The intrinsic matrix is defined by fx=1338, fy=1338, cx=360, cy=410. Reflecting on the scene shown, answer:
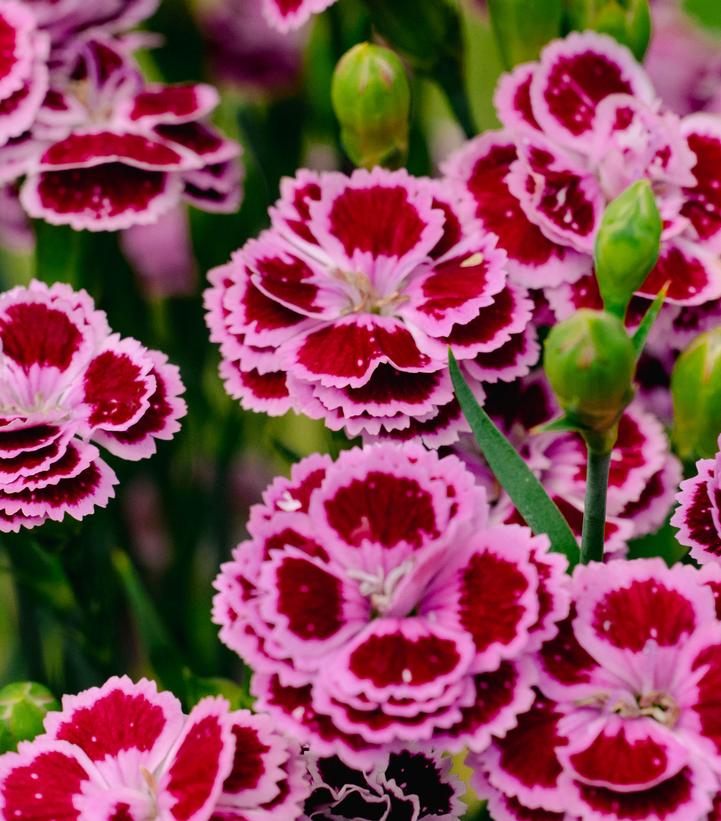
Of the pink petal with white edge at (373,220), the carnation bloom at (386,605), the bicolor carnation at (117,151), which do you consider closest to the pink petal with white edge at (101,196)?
the bicolor carnation at (117,151)

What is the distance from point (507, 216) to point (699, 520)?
19cm

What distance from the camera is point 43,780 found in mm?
477

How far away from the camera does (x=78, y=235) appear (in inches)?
28.4

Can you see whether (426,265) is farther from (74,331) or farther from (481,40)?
(481,40)

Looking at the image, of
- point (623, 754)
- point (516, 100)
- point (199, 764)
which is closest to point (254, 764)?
point (199, 764)

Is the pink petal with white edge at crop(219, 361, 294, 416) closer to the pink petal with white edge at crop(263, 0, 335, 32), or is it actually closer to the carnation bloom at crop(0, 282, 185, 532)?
the carnation bloom at crop(0, 282, 185, 532)

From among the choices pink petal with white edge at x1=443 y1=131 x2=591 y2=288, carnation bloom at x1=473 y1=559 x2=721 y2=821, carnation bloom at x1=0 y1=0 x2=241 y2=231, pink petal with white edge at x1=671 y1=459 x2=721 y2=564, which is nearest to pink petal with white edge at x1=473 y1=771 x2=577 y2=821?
carnation bloom at x1=473 y1=559 x2=721 y2=821

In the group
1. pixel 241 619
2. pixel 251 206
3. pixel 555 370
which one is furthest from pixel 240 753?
pixel 251 206

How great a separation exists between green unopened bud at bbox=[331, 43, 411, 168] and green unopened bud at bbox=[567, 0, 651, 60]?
0.11 m

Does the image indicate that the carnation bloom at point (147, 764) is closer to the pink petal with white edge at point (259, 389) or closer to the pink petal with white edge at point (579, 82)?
the pink petal with white edge at point (259, 389)

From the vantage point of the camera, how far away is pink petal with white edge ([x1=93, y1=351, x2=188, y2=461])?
55 centimetres

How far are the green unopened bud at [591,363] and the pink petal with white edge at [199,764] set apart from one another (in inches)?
6.6

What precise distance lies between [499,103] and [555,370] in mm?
229

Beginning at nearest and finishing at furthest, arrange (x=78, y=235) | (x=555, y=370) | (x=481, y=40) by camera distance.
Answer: (x=555, y=370)
(x=78, y=235)
(x=481, y=40)
